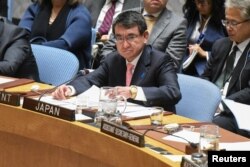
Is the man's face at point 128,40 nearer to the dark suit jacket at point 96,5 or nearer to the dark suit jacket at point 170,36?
the dark suit jacket at point 170,36

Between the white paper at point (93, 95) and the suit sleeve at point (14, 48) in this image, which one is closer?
the white paper at point (93, 95)

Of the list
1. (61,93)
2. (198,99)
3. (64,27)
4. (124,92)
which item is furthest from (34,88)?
(64,27)

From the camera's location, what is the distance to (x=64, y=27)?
4.82 m

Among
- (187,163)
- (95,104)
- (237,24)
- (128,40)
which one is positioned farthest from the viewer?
(237,24)

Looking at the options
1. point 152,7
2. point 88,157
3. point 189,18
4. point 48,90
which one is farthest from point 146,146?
point 189,18

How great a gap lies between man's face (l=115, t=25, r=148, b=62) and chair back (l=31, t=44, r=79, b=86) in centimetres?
59

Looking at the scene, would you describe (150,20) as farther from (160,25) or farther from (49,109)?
(49,109)

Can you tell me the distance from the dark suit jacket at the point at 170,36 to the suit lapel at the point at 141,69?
48.4 inches

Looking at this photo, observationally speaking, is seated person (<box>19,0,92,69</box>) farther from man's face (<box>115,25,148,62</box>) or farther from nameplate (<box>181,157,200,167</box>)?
nameplate (<box>181,157,200,167</box>)

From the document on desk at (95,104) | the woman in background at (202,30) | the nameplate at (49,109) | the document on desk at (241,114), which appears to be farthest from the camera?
the woman in background at (202,30)

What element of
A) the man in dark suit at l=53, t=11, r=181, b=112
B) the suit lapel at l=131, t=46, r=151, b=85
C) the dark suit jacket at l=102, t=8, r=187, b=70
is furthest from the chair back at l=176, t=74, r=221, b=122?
the dark suit jacket at l=102, t=8, r=187, b=70

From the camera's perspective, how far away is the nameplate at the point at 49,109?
2.38 meters

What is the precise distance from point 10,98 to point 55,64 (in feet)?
3.76

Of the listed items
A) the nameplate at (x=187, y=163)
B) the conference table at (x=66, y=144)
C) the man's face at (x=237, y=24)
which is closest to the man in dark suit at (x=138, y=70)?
the conference table at (x=66, y=144)
